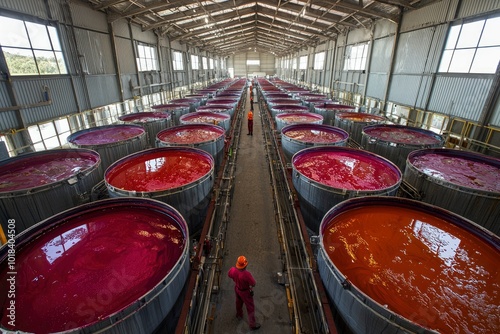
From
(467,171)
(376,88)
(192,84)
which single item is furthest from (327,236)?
(192,84)

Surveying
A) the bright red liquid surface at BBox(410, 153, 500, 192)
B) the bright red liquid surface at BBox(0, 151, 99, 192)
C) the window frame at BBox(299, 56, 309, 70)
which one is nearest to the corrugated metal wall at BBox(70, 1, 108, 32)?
the bright red liquid surface at BBox(0, 151, 99, 192)

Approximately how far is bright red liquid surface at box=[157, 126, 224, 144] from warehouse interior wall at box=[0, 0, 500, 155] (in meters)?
5.19

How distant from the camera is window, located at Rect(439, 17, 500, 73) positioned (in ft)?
29.1

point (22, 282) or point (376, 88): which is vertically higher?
point (376, 88)

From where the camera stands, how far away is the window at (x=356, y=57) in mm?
18938

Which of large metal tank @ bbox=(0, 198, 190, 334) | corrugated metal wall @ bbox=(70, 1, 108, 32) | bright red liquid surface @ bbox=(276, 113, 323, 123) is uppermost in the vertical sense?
corrugated metal wall @ bbox=(70, 1, 108, 32)

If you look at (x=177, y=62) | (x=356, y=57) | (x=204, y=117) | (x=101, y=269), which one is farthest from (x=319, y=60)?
(x=101, y=269)

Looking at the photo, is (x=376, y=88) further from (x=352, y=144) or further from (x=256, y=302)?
(x=256, y=302)

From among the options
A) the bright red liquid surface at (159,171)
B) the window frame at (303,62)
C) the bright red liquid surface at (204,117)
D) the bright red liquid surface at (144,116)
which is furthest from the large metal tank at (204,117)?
the window frame at (303,62)

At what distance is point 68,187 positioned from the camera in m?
4.68

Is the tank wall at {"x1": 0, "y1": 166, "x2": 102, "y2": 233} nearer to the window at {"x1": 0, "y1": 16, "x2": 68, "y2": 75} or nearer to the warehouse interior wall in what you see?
the warehouse interior wall

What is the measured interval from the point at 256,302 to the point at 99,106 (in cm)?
1352

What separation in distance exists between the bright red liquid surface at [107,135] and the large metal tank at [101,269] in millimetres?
4558

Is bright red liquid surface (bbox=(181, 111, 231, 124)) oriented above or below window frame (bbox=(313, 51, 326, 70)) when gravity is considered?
below
